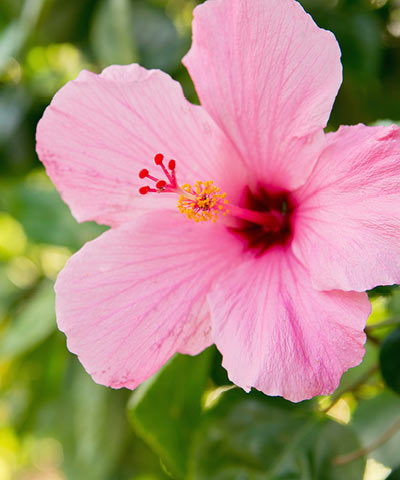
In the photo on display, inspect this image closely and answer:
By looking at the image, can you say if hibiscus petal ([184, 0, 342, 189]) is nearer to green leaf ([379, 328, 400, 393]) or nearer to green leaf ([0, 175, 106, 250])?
green leaf ([379, 328, 400, 393])

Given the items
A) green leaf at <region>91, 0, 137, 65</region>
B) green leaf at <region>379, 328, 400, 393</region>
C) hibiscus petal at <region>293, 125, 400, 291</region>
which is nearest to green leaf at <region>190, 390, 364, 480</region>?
green leaf at <region>379, 328, 400, 393</region>

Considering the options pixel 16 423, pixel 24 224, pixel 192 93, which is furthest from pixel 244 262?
pixel 16 423

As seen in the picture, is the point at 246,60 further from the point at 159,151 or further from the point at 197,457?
the point at 197,457

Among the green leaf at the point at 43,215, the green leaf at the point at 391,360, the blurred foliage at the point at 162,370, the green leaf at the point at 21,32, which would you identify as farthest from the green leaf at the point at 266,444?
the green leaf at the point at 21,32

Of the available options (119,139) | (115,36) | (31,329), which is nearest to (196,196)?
(119,139)

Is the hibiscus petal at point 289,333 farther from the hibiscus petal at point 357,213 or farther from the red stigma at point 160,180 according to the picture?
the red stigma at point 160,180

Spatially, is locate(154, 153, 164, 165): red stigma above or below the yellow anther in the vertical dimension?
above

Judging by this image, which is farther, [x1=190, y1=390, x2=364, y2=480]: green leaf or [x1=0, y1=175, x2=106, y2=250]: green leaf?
[x1=0, y1=175, x2=106, y2=250]: green leaf
